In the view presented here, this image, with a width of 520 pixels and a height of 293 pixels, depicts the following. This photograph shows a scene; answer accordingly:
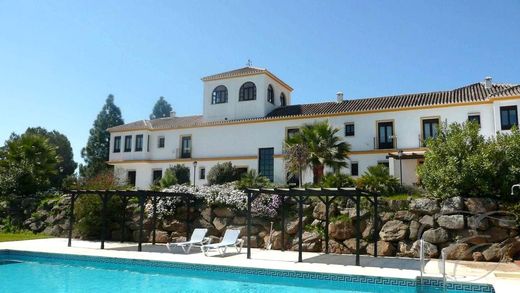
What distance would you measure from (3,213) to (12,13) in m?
14.6

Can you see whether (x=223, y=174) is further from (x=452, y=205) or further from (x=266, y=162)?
(x=452, y=205)

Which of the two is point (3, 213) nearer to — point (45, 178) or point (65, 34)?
point (45, 178)

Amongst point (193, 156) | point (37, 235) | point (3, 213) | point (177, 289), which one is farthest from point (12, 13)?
point (193, 156)

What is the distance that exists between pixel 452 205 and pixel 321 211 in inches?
187

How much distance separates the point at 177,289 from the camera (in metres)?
10.9

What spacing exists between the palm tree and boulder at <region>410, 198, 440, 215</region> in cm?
776

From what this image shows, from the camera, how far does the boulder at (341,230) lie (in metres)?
16.3

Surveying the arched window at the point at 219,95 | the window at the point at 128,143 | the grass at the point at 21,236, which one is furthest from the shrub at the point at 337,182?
the window at the point at 128,143

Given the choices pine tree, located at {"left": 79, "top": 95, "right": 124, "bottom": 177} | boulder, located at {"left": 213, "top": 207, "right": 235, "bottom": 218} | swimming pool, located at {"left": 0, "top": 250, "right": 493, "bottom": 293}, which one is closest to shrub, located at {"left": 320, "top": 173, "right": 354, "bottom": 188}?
boulder, located at {"left": 213, "top": 207, "right": 235, "bottom": 218}

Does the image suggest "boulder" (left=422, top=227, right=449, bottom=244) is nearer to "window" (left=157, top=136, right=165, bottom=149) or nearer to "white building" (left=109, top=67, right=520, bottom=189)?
"white building" (left=109, top=67, right=520, bottom=189)

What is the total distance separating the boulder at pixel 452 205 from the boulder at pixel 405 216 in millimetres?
A: 1045

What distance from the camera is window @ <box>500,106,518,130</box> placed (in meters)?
24.0

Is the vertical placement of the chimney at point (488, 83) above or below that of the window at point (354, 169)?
above

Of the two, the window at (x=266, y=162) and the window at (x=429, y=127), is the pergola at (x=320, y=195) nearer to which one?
the window at (x=429, y=127)
